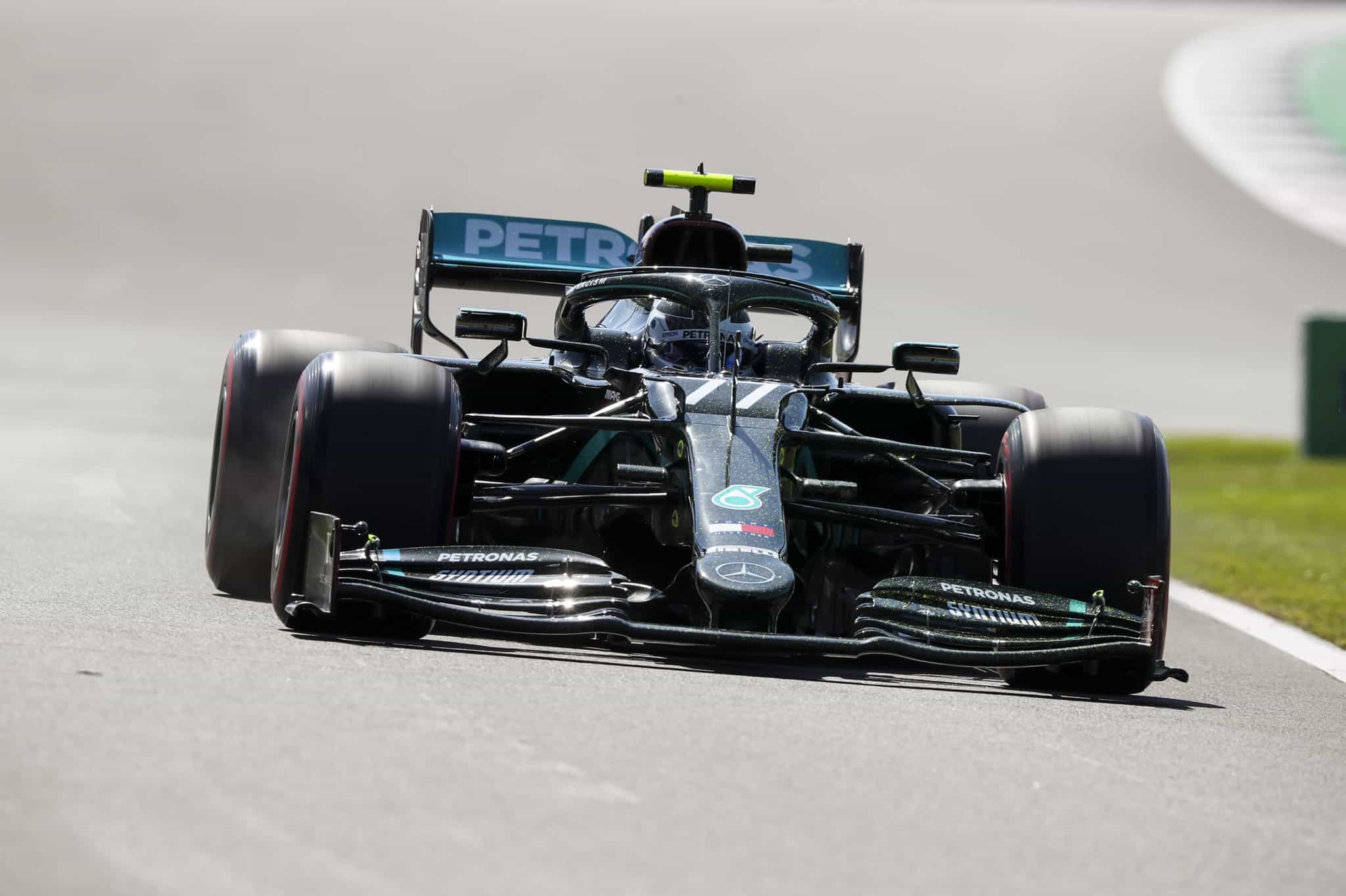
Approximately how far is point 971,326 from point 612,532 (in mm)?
40605

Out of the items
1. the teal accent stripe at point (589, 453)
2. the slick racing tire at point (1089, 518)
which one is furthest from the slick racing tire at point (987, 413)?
the teal accent stripe at point (589, 453)

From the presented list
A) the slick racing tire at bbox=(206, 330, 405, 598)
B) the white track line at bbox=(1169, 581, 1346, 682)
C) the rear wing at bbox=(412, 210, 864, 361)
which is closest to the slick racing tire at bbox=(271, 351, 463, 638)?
the slick racing tire at bbox=(206, 330, 405, 598)

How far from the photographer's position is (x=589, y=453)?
7.98m

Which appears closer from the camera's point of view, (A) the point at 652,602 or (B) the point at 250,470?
(A) the point at 652,602

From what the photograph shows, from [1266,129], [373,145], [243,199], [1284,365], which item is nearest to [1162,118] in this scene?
[1266,129]

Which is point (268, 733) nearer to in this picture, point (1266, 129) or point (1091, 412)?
point (1091, 412)

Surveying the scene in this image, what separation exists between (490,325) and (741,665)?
1.82 m

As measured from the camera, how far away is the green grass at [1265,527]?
1227 centimetres

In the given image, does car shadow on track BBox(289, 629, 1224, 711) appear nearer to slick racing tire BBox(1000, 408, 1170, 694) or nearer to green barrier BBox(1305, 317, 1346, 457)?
slick racing tire BBox(1000, 408, 1170, 694)

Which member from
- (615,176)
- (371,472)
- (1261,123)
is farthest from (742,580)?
(1261,123)

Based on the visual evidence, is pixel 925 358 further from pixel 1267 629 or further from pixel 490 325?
pixel 1267 629

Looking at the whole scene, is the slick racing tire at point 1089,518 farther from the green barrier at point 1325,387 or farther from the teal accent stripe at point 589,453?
the green barrier at point 1325,387

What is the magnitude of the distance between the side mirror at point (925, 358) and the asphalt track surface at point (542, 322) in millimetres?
1498

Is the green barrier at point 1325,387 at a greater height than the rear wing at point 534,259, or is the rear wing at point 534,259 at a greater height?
the green barrier at point 1325,387
